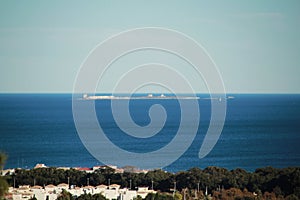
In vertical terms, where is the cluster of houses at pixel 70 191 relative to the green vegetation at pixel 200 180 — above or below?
below

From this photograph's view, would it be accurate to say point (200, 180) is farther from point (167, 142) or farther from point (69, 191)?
point (167, 142)

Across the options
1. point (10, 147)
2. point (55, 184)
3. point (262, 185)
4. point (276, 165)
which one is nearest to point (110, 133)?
point (10, 147)

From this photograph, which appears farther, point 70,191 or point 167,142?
point 167,142

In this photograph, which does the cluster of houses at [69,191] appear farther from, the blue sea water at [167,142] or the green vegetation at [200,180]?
the blue sea water at [167,142]

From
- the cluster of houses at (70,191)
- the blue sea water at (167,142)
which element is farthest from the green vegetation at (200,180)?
the blue sea water at (167,142)

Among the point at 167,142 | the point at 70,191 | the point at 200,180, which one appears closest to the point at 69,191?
the point at 70,191

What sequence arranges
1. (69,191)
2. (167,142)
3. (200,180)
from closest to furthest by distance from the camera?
1. (69,191)
2. (200,180)
3. (167,142)

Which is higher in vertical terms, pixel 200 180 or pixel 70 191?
pixel 200 180
